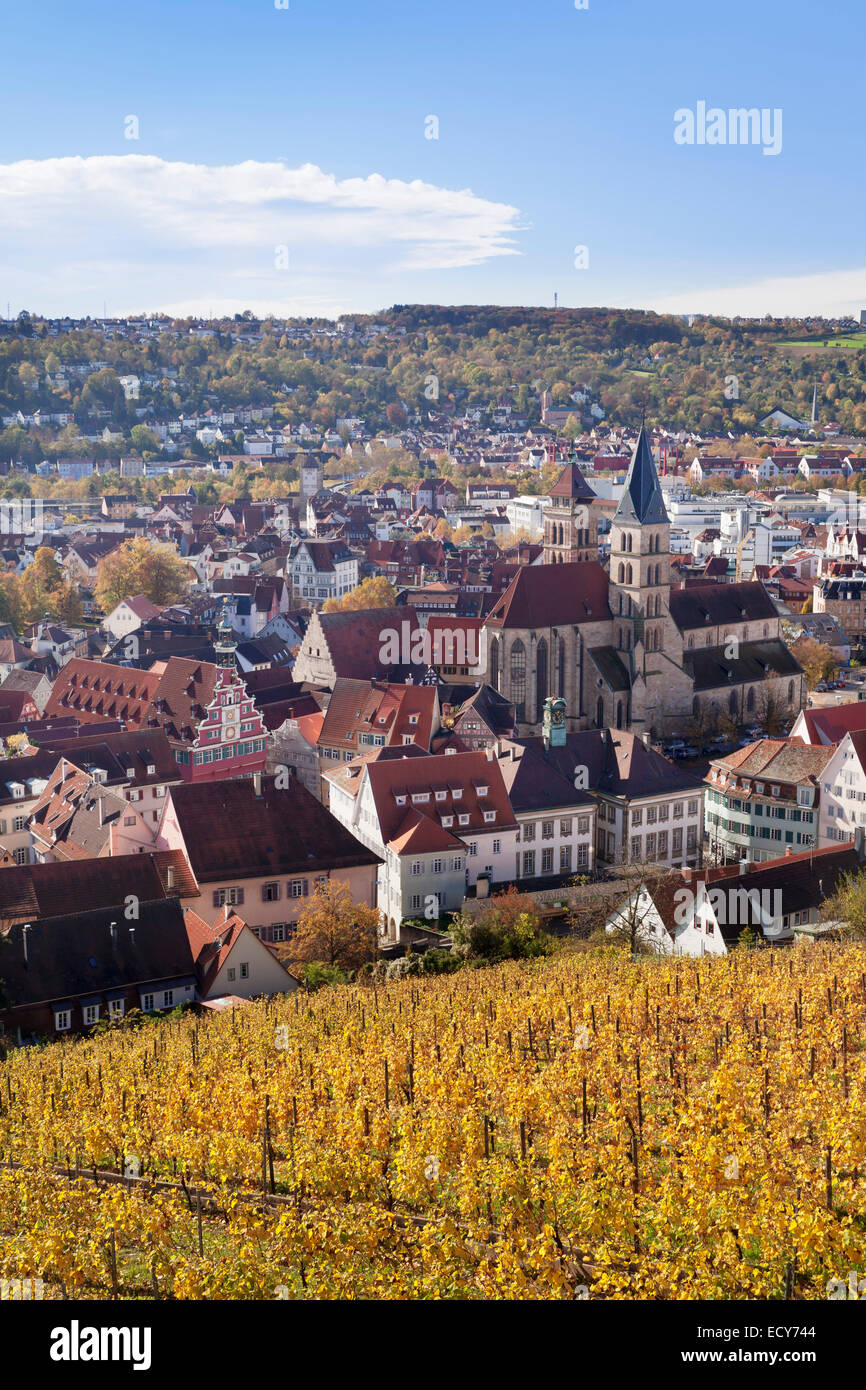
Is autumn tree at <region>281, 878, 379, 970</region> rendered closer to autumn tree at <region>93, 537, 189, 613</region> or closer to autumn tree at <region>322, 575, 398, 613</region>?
autumn tree at <region>322, 575, 398, 613</region>

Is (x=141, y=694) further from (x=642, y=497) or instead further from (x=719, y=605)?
(x=719, y=605)

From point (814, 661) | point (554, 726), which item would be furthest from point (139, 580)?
point (554, 726)

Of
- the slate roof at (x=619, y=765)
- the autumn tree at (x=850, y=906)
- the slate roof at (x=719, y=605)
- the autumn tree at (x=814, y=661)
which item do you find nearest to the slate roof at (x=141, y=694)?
the slate roof at (x=619, y=765)

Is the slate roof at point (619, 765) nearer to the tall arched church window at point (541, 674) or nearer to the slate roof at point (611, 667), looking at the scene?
the tall arched church window at point (541, 674)

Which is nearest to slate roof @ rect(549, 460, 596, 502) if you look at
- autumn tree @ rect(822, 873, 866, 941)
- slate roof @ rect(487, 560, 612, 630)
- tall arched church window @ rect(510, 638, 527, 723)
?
slate roof @ rect(487, 560, 612, 630)

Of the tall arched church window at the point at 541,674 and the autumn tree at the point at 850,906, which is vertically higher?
the tall arched church window at the point at 541,674

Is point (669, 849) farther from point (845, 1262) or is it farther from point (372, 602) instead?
point (372, 602)
